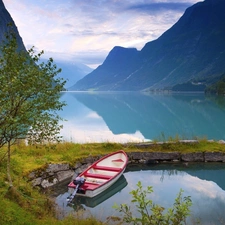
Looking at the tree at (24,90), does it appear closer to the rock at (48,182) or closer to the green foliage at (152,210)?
the green foliage at (152,210)

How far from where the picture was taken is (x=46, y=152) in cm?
1424

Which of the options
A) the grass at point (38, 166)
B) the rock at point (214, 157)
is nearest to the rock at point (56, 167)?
the grass at point (38, 166)

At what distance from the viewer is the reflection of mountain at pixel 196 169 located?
1391 centimetres

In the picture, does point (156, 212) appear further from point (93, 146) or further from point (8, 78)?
point (93, 146)

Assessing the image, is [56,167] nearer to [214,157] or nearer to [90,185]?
[90,185]

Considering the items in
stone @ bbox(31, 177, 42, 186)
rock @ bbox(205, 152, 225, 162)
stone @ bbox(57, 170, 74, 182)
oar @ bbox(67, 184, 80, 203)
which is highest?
stone @ bbox(31, 177, 42, 186)

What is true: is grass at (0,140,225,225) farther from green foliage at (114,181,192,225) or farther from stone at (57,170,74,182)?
green foliage at (114,181,192,225)

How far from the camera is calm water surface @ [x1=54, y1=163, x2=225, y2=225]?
961cm

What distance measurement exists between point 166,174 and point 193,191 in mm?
2407

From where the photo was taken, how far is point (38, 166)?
39.4 ft

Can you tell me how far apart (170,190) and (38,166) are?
19.5 feet

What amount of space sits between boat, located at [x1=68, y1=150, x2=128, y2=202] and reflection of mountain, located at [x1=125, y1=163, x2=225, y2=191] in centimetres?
108

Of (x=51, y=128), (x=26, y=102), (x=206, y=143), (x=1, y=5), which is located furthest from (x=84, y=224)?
A: (x=1, y=5)

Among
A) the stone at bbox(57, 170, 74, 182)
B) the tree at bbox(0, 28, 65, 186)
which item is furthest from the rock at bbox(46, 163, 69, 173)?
the tree at bbox(0, 28, 65, 186)
